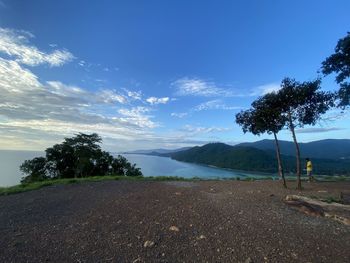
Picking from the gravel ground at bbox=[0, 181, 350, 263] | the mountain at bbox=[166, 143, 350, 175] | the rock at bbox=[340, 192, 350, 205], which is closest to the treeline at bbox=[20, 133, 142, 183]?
the gravel ground at bbox=[0, 181, 350, 263]

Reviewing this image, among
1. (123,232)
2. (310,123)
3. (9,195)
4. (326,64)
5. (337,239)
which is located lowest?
(337,239)

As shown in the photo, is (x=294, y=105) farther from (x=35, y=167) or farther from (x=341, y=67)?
(x=35, y=167)

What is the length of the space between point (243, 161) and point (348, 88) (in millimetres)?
110470

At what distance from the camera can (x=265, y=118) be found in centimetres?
1762

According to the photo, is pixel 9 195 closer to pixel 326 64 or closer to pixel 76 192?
pixel 76 192

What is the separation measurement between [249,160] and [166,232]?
12523 centimetres

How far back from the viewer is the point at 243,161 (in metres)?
127

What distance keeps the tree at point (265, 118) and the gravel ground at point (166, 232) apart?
25.6ft

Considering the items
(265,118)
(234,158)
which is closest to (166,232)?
(265,118)

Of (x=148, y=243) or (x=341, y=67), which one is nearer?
(x=148, y=243)

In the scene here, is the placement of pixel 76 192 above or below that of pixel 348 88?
below

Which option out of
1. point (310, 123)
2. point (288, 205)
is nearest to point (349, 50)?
point (310, 123)

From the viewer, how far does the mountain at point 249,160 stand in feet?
355

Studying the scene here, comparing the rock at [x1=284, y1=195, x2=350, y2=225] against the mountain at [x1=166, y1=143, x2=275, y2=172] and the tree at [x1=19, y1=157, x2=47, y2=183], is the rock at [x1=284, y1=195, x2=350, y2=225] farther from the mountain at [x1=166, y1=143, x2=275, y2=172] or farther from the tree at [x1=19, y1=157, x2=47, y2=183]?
the mountain at [x1=166, y1=143, x2=275, y2=172]
